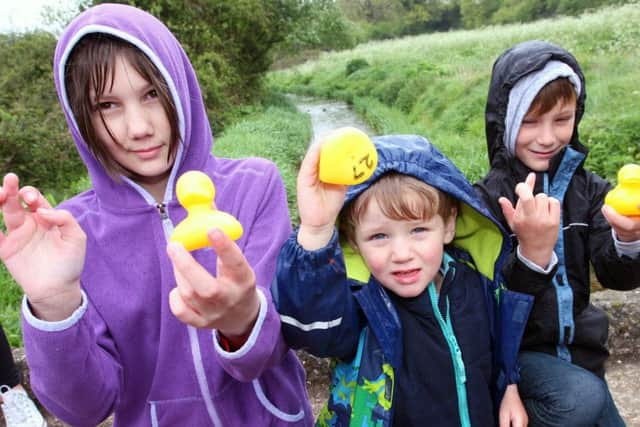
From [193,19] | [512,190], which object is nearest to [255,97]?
[193,19]

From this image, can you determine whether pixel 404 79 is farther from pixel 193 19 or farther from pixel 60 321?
pixel 60 321

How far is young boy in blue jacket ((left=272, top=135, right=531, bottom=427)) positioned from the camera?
149 centimetres

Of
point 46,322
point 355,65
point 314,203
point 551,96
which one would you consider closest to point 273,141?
point 551,96

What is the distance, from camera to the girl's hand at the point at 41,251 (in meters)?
1.10

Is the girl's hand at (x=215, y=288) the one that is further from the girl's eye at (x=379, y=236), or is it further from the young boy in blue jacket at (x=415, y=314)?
the girl's eye at (x=379, y=236)

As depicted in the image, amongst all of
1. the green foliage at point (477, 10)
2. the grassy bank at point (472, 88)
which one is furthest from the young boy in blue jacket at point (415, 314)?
the green foliage at point (477, 10)

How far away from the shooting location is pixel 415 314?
1573mm

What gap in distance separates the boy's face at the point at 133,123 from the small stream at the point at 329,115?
11.1m

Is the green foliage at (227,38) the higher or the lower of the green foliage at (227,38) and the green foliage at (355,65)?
the higher

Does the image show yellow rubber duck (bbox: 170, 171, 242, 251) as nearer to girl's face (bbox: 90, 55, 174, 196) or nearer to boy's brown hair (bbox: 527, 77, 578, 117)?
girl's face (bbox: 90, 55, 174, 196)

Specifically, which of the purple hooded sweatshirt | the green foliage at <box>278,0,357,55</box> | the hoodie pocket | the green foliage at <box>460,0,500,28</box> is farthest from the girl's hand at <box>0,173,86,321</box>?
the green foliage at <box>460,0,500,28</box>

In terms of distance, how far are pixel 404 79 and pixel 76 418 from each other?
647 inches

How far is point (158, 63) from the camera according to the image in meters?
1.36

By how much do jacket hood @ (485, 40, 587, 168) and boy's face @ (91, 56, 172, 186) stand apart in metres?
1.26
